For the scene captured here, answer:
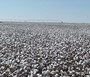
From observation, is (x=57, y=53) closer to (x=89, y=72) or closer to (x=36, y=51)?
(x=36, y=51)

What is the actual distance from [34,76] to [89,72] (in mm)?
1995

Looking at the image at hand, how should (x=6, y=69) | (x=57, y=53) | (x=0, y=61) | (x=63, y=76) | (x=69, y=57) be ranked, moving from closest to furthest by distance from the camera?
(x=63, y=76) → (x=6, y=69) → (x=0, y=61) → (x=69, y=57) → (x=57, y=53)

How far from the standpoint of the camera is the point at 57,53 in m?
12.3

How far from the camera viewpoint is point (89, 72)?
841cm

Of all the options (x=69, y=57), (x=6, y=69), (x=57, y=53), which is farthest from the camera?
(x=57, y=53)

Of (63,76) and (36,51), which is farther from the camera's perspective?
(36,51)

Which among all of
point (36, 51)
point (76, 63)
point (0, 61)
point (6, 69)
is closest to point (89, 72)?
point (76, 63)

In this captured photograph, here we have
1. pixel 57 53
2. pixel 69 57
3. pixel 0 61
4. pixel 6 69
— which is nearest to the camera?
pixel 6 69

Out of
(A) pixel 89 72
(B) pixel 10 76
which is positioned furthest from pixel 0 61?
(A) pixel 89 72

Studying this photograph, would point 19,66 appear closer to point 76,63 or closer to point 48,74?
point 48,74

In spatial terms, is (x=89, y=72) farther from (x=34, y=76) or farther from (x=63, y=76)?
(x=34, y=76)

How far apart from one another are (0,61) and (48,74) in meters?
2.72

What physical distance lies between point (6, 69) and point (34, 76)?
61.5 inches

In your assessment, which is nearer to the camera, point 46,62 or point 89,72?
point 89,72
